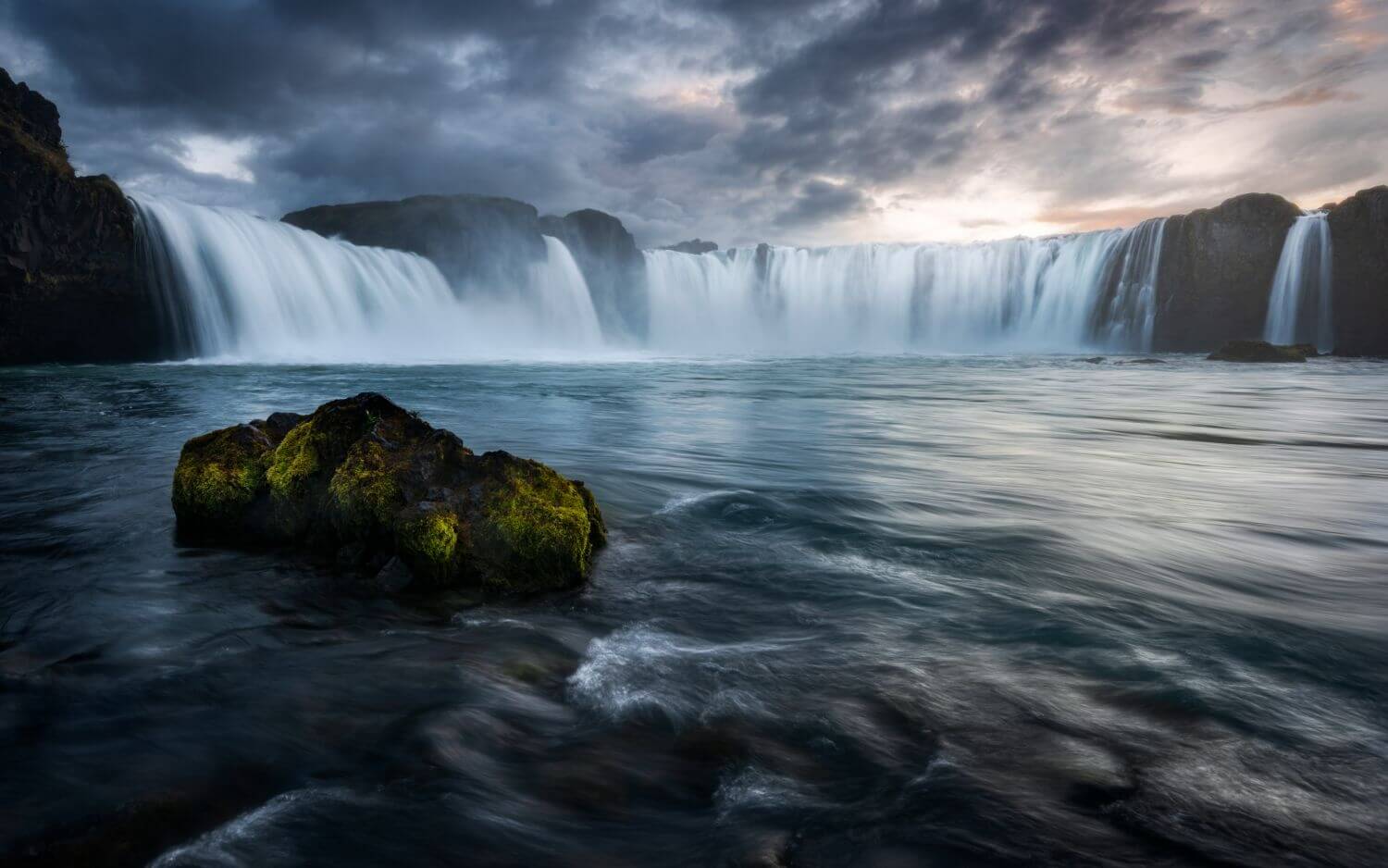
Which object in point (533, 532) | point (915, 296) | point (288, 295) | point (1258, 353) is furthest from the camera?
point (915, 296)

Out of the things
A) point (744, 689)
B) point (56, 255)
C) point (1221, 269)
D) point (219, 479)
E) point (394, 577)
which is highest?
point (1221, 269)

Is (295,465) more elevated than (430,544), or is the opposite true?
(295,465)

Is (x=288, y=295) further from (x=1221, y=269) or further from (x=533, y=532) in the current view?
(x=1221, y=269)

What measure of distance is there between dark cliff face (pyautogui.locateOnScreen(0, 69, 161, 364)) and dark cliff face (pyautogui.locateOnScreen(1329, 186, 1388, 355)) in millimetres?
71745

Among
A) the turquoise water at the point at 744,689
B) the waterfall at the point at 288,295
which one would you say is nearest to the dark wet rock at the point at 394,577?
the turquoise water at the point at 744,689

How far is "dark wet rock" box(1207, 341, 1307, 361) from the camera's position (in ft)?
125

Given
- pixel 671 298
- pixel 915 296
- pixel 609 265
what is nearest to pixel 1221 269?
pixel 915 296

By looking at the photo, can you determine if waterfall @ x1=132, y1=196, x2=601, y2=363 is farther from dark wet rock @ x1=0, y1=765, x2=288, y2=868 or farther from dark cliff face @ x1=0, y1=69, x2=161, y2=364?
dark wet rock @ x1=0, y1=765, x2=288, y2=868

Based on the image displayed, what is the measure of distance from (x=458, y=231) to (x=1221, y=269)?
222 feet

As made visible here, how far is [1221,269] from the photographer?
177ft

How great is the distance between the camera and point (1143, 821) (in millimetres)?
2477

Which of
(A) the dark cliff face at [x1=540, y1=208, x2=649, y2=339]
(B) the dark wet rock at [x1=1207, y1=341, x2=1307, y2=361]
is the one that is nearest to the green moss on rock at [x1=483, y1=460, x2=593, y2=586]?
(B) the dark wet rock at [x1=1207, y1=341, x2=1307, y2=361]

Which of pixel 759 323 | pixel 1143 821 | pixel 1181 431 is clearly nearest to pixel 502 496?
pixel 1143 821

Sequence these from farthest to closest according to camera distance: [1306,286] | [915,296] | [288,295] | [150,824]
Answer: [915,296] → [1306,286] → [288,295] → [150,824]
